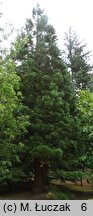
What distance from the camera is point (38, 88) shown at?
2450cm

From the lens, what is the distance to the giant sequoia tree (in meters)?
22.8

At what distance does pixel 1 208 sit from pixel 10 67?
13.6 metres

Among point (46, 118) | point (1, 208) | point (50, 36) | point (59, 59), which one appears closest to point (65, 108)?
point (46, 118)

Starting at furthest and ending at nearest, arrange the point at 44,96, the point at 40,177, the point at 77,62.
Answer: the point at 77,62, the point at 40,177, the point at 44,96

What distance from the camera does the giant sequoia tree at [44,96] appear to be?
22.8 meters

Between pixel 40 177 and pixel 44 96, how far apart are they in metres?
5.33

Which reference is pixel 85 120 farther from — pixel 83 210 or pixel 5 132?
pixel 83 210

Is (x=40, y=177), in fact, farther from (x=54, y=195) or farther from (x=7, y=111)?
(x=7, y=111)

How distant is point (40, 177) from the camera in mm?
24234
